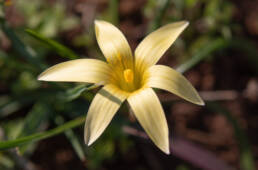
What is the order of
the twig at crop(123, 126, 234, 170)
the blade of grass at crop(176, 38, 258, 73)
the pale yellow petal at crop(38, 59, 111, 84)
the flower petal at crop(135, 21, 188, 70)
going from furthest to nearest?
1. the blade of grass at crop(176, 38, 258, 73)
2. the twig at crop(123, 126, 234, 170)
3. the flower petal at crop(135, 21, 188, 70)
4. the pale yellow petal at crop(38, 59, 111, 84)

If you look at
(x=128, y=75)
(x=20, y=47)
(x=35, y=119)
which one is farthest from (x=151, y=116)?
(x=20, y=47)

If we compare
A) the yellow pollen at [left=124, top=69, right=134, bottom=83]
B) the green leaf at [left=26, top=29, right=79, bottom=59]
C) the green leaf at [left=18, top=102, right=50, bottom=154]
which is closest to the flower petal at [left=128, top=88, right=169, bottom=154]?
the yellow pollen at [left=124, top=69, right=134, bottom=83]

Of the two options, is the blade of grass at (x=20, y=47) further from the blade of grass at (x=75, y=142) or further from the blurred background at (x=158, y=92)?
the blade of grass at (x=75, y=142)

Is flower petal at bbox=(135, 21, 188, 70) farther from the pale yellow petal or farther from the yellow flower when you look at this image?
the pale yellow petal

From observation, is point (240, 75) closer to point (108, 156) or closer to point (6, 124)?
point (108, 156)

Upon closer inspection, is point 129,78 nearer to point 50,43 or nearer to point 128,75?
point 128,75

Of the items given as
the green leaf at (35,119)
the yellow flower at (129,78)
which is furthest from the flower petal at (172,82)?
the green leaf at (35,119)

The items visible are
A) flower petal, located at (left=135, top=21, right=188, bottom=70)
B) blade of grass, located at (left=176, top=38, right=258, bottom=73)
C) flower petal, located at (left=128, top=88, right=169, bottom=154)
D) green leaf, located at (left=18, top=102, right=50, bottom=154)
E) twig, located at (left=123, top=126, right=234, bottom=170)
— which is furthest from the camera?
blade of grass, located at (left=176, top=38, right=258, bottom=73)

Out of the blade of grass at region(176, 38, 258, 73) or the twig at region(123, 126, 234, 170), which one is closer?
the twig at region(123, 126, 234, 170)
